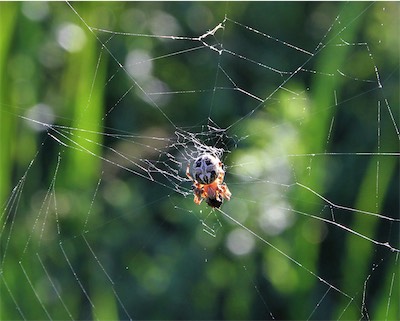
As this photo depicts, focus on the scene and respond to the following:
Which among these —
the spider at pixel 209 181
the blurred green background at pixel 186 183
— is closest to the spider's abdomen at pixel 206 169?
the spider at pixel 209 181

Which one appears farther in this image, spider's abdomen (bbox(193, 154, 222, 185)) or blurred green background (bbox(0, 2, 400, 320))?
blurred green background (bbox(0, 2, 400, 320))

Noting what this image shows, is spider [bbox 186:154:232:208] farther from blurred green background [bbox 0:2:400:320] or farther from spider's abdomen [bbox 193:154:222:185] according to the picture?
blurred green background [bbox 0:2:400:320]

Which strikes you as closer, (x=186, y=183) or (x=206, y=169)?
(x=206, y=169)

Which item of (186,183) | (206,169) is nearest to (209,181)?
(206,169)

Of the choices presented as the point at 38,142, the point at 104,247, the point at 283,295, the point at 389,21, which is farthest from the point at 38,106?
the point at 389,21

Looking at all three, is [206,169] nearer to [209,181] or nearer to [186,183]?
[209,181]

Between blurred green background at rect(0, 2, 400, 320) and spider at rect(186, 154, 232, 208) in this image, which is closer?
spider at rect(186, 154, 232, 208)

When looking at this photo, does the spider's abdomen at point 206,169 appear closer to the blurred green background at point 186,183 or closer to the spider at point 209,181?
the spider at point 209,181

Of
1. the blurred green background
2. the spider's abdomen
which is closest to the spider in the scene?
the spider's abdomen
